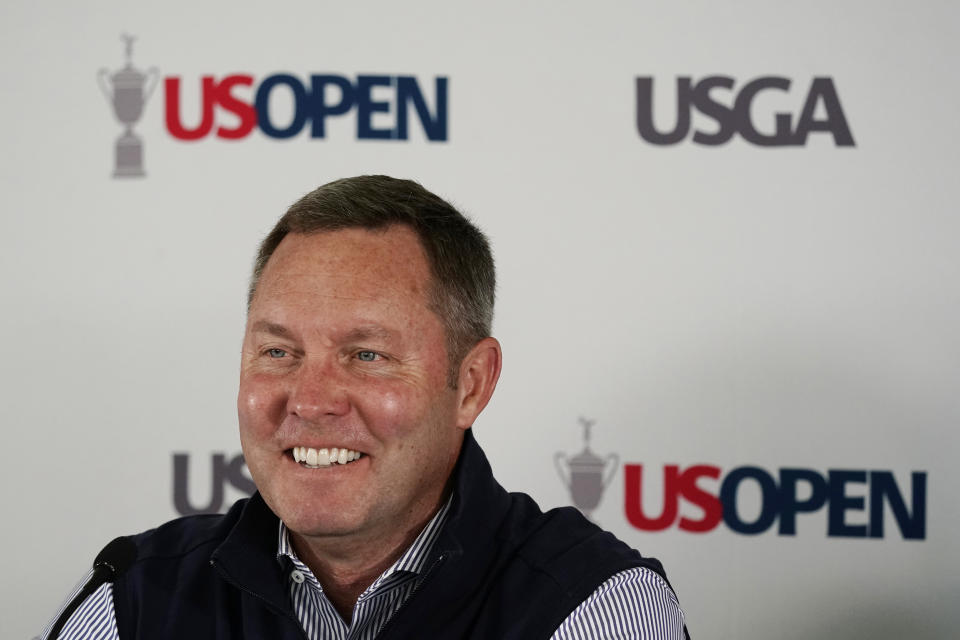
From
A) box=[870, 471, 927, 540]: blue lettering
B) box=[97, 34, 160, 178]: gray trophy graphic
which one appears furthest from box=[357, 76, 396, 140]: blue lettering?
box=[870, 471, 927, 540]: blue lettering

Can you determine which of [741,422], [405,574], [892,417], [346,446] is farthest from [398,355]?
[892,417]

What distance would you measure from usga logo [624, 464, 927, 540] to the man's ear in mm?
752

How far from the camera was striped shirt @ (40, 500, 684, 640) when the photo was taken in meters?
1.19

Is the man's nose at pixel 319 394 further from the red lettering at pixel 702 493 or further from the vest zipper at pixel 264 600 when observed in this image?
→ the red lettering at pixel 702 493

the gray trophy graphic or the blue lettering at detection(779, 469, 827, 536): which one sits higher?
the gray trophy graphic

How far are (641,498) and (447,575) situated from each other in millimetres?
939

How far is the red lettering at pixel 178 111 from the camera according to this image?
7.12ft

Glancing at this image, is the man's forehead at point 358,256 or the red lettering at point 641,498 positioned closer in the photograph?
the man's forehead at point 358,256

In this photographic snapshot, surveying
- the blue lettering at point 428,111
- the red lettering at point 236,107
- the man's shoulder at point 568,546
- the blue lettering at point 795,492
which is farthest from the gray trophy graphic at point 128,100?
the blue lettering at point 795,492

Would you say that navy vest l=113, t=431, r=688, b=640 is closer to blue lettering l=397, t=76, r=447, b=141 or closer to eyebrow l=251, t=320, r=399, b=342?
eyebrow l=251, t=320, r=399, b=342

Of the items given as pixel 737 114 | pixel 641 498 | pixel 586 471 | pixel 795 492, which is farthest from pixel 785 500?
pixel 737 114

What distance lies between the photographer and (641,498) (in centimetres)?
209

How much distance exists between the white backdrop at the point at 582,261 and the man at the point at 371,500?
75 cm

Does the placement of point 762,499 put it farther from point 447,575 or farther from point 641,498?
point 447,575
